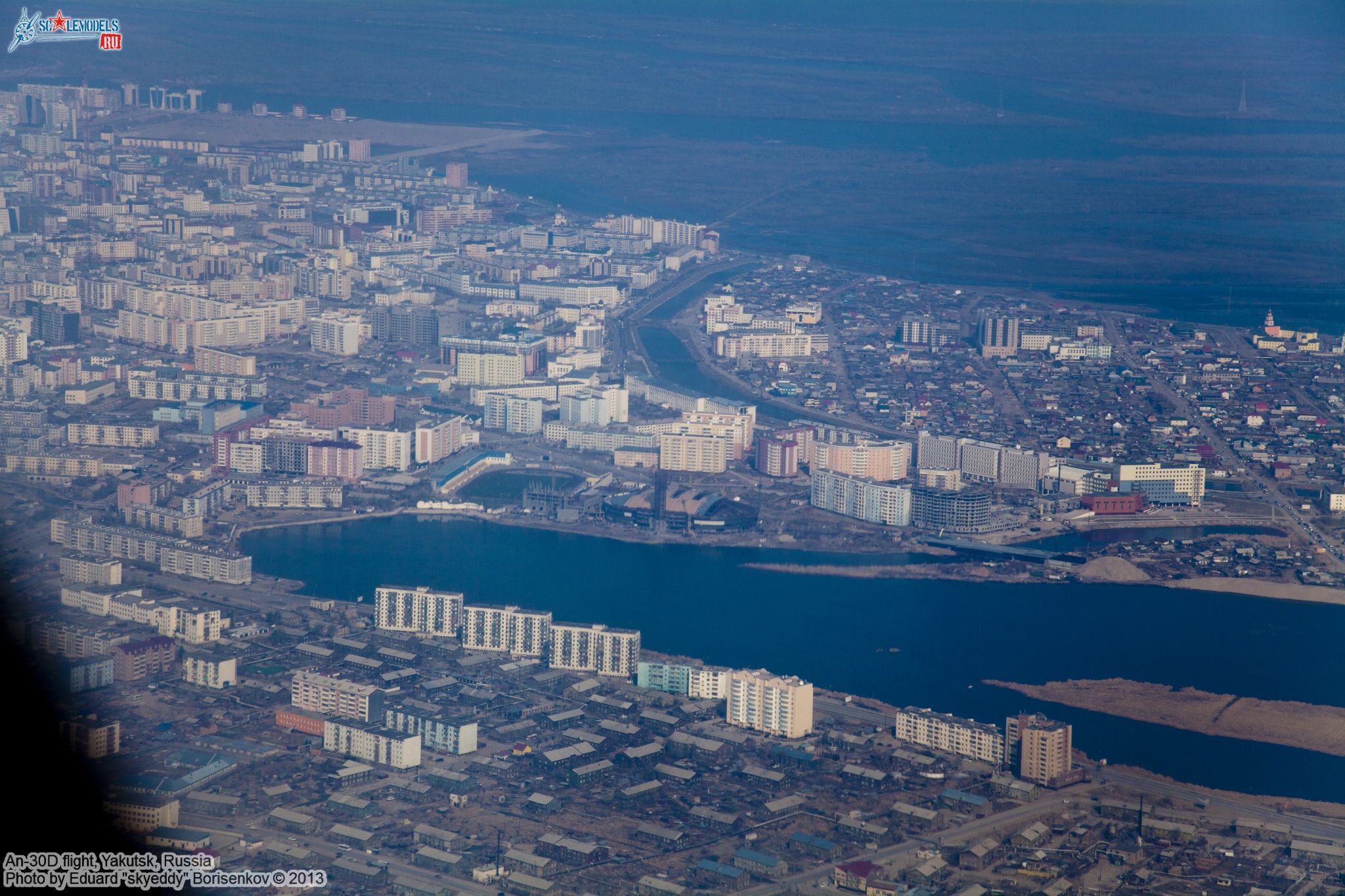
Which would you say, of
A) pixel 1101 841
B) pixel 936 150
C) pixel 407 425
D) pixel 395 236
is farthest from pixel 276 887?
pixel 936 150

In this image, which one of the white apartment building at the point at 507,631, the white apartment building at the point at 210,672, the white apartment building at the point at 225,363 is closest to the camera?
the white apartment building at the point at 210,672

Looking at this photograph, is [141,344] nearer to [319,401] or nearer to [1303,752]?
[319,401]

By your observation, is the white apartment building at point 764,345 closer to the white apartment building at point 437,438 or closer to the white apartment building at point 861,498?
the white apartment building at point 437,438

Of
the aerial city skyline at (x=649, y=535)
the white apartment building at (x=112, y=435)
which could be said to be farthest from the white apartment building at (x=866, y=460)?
the white apartment building at (x=112, y=435)

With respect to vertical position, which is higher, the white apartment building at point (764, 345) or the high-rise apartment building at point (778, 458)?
the white apartment building at point (764, 345)

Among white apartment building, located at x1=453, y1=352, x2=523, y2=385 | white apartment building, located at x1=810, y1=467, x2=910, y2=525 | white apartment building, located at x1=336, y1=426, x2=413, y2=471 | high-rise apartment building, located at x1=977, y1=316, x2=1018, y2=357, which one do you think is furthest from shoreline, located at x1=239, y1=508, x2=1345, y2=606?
high-rise apartment building, located at x1=977, y1=316, x2=1018, y2=357
